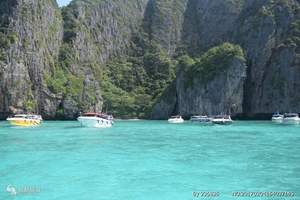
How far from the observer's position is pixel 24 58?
154m

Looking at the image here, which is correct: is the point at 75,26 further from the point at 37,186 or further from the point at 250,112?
the point at 37,186

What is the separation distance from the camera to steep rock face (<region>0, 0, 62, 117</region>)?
147625 mm

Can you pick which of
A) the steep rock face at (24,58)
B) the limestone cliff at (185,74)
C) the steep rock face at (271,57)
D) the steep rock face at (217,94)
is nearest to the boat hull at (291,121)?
the limestone cliff at (185,74)

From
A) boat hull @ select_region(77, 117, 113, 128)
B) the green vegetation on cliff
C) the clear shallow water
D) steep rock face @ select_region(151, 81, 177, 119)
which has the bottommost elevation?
the clear shallow water

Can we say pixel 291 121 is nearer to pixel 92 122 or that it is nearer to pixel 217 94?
pixel 217 94

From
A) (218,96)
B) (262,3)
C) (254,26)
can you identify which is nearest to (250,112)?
(218,96)

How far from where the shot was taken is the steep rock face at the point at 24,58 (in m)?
148

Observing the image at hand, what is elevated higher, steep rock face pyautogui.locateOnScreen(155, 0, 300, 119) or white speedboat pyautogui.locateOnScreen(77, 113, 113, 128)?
steep rock face pyautogui.locateOnScreen(155, 0, 300, 119)

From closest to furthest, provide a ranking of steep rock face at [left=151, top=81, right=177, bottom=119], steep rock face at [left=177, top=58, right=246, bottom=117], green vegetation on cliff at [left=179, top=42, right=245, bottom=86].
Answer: steep rock face at [left=177, top=58, right=246, bottom=117]
green vegetation on cliff at [left=179, top=42, right=245, bottom=86]
steep rock face at [left=151, top=81, right=177, bottom=119]

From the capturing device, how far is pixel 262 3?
169m

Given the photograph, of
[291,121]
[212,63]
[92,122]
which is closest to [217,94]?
[212,63]

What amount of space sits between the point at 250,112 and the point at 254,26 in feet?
99.3

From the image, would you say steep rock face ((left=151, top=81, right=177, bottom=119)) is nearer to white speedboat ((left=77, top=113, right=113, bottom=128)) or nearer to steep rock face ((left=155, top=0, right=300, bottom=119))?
steep rock face ((left=155, top=0, right=300, bottom=119))

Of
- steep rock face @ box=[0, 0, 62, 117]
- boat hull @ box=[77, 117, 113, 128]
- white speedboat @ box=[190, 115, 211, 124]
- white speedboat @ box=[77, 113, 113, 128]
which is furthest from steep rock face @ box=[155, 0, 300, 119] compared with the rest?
boat hull @ box=[77, 117, 113, 128]
